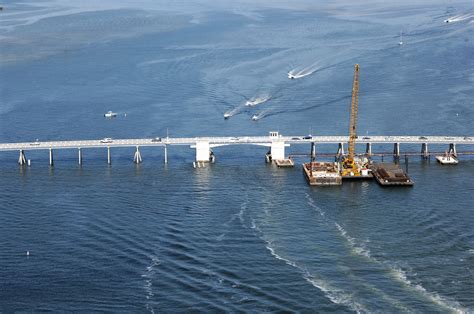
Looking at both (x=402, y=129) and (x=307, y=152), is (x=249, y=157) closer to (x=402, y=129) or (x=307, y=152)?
(x=307, y=152)

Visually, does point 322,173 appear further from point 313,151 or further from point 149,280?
point 149,280

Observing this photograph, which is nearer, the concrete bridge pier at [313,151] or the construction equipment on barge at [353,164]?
the construction equipment on barge at [353,164]

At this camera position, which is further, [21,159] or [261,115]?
[261,115]

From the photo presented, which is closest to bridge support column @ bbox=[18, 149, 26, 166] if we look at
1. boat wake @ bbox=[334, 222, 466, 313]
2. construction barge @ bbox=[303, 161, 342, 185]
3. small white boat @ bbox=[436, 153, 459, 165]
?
construction barge @ bbox=[303, 161, 342, 185]

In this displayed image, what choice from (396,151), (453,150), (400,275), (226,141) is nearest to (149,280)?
(400,275)

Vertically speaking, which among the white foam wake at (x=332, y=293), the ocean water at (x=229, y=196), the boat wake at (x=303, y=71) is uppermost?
the boat wake at (x=303, y=71)

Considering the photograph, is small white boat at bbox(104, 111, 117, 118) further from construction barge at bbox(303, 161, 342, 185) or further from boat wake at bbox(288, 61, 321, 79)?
construction barge at bbox(303, 161, 342, 185)

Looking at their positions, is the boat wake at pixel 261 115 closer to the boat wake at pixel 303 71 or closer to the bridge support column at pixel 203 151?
the bridge support column at pixel 203 151

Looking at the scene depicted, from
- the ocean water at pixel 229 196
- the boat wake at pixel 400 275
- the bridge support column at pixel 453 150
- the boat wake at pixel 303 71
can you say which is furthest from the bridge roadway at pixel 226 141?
the boat wake at pixel 303 71

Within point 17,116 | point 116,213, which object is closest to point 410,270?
point 116,213
